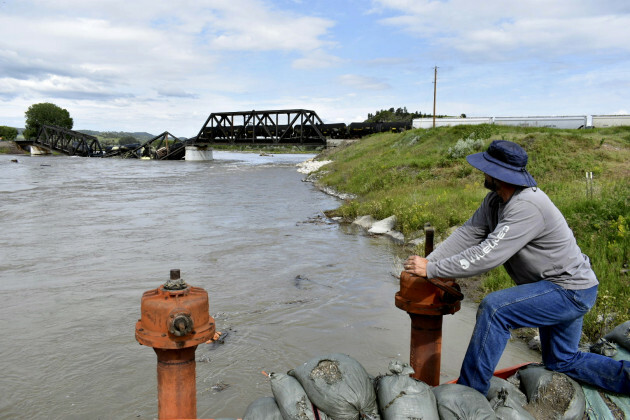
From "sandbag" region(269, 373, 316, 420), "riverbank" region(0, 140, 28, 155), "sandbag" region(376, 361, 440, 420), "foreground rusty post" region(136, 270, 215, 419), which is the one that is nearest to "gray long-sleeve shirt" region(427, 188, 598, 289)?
"sandbag" region(376, 361, 440, 420)

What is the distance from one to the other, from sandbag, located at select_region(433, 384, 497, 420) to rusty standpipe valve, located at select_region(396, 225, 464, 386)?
1.52 ft

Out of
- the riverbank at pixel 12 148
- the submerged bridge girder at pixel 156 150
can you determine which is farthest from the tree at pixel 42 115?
the submerged bridge girder at pixel 156 150

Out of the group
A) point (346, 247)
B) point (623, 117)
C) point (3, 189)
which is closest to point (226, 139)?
point (3, 189)

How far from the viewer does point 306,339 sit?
5996 mm

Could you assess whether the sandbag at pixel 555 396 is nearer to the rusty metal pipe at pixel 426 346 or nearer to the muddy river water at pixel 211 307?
the rusty metal pipe at pixel 426 346

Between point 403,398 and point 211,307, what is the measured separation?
182 inches

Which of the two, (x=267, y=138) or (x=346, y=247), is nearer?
(x=346, y=247)

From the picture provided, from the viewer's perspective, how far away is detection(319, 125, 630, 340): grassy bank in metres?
6.41

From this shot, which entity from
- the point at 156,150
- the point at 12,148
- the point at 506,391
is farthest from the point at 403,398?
the point at 12,148

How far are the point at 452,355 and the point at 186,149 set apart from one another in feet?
214

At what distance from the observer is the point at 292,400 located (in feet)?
9.58

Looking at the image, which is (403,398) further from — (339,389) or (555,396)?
(555,396)

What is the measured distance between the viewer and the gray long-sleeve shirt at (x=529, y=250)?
296 centimetres

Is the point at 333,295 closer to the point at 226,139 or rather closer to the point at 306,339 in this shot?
the point at 306,339
